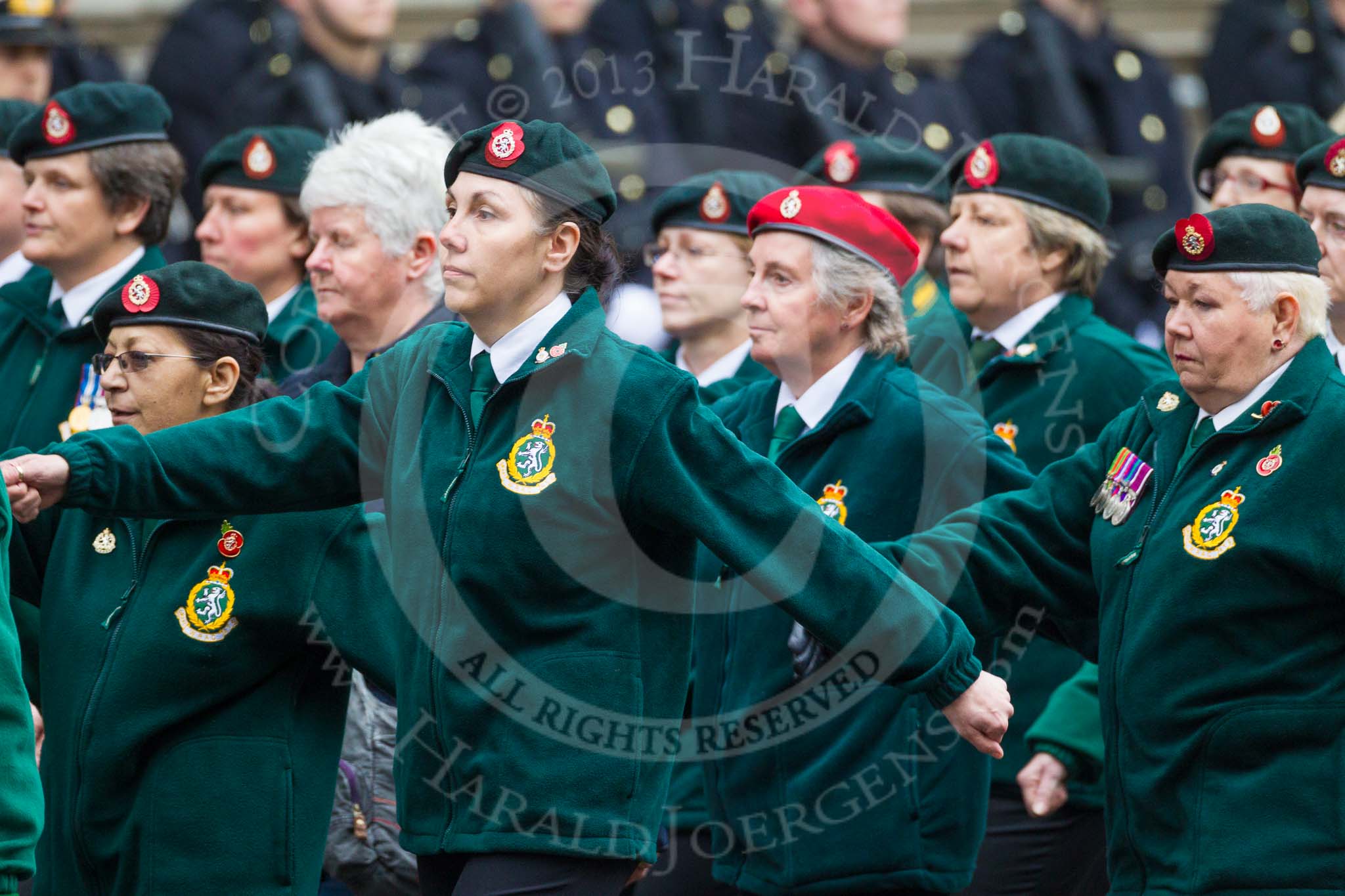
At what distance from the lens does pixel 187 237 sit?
8938mm

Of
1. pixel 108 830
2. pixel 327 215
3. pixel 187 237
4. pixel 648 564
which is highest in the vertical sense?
pixel 648 564

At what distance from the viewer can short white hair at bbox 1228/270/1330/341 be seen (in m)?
4.35

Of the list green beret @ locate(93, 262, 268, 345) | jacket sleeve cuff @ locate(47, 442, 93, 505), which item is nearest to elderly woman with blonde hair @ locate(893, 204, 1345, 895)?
green beret @ locate(93, 262, 268, 345)

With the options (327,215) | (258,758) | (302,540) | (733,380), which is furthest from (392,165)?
(258,758)

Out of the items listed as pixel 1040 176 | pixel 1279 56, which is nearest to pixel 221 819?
pixel 1040 176

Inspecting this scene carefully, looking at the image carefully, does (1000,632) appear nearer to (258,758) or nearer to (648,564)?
(648,564)

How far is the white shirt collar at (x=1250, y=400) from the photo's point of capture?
14.2 feet

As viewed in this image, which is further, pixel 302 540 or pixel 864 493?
pixel 864 493

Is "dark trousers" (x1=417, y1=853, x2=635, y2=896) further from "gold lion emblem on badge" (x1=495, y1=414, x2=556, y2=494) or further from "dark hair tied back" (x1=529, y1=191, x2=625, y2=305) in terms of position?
"dark hair tied back" (x1=529, y1=191, x2=625, y2=305)

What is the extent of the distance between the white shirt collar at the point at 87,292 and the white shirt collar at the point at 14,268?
2.60ft

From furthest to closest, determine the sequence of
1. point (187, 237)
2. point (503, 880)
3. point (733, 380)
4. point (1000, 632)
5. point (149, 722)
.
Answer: point (187, 237)
point (733, 380)
point (1000, 632)
point (149, 722)
point (503, 880)

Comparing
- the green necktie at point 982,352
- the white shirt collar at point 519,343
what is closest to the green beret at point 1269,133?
the green necktie at point 982,352

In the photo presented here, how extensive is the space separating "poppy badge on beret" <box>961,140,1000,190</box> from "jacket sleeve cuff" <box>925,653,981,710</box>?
2349mm

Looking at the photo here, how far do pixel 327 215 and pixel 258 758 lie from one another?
204 cm
